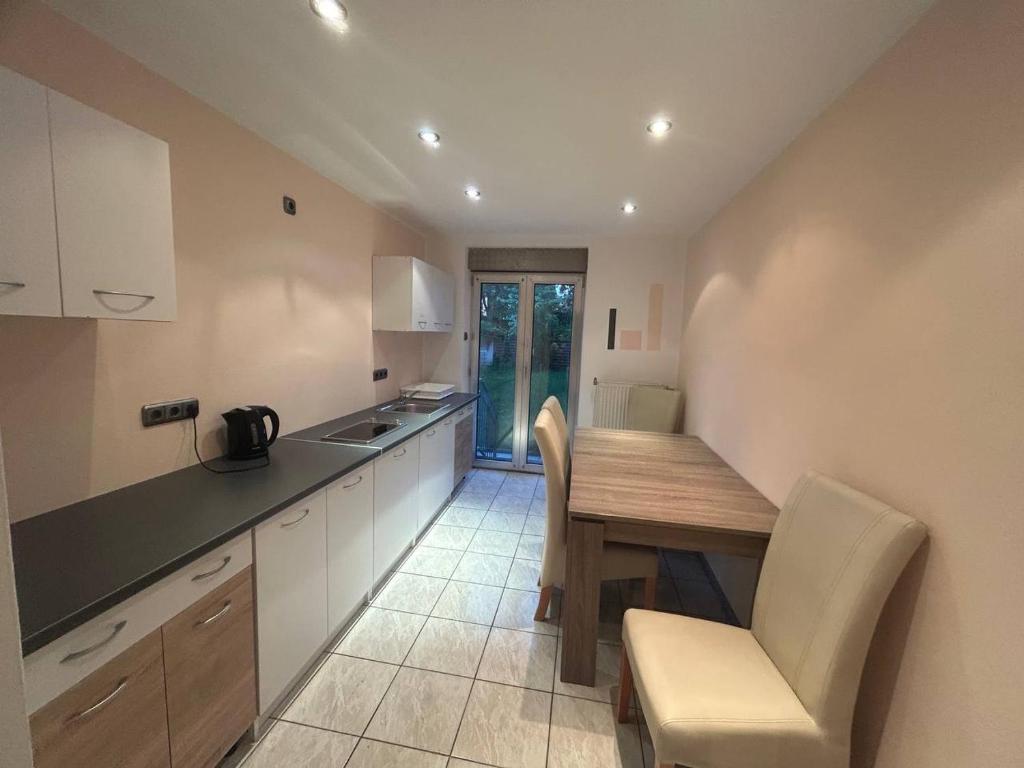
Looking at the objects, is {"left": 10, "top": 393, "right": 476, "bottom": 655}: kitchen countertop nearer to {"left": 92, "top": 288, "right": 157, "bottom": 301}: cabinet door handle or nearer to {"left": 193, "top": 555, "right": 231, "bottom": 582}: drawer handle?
{"left": 193, "top": 555, "right": 231, "bottom": 582}: drawer handle

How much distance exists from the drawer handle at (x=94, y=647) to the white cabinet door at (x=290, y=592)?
1.28 ft

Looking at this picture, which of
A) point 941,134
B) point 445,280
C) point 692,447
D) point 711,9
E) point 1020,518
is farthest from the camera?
point 445,280

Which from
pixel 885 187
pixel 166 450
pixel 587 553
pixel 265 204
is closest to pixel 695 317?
pixel 885 187

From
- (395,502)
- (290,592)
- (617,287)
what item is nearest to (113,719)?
(290,592)

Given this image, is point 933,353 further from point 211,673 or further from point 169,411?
point 169,411

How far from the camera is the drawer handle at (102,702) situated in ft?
2.85

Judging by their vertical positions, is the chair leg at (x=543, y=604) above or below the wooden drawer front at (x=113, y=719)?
below

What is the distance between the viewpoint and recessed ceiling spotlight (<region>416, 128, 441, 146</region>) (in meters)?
1.83

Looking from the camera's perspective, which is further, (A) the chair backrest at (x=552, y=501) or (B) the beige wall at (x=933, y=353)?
(A) the chair backrest at (x=552, y=501)

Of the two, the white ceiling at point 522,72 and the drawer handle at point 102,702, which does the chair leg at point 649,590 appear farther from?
the white ceiling at point 522,72

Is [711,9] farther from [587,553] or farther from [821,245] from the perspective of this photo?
[587,553]

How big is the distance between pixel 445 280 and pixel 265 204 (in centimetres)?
178

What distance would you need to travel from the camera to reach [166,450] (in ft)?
5.17

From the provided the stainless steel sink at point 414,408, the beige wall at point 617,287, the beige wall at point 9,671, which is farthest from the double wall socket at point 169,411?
the beige wall at point 617,287
